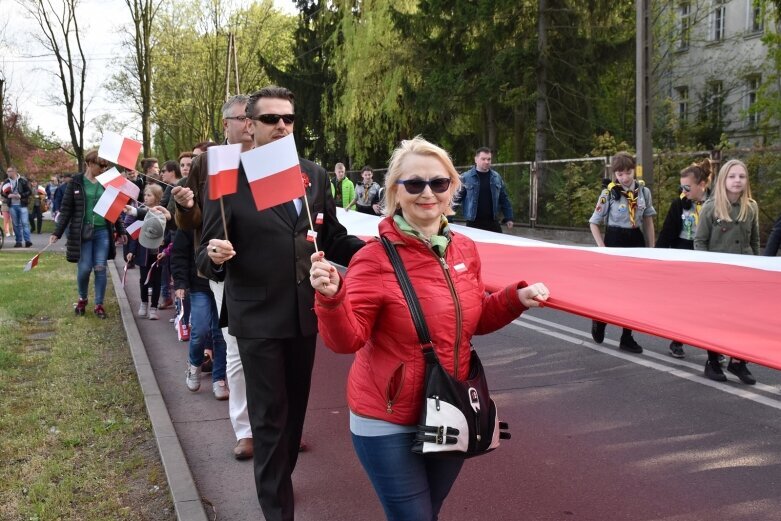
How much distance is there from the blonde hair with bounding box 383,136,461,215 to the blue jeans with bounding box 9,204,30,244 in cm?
2165

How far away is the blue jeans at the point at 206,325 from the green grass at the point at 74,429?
665mm

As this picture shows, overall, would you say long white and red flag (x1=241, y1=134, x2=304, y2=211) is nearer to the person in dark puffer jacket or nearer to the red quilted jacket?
the red quilted jacket

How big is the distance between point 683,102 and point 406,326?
30020 mm

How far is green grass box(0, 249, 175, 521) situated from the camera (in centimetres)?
416

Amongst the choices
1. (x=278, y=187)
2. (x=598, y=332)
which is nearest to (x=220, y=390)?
(x=278, y=187)

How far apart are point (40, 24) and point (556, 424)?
123 ft

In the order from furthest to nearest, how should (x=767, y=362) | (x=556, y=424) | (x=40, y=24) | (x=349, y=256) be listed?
(x=40, y=24)
(x=556, y=424)
(x=349, y=256)
(x=767, y=362)

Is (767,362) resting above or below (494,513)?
above

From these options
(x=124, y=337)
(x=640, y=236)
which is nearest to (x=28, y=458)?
(x=124, y=337)

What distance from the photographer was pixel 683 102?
97.3 ft

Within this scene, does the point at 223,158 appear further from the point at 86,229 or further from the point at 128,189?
the point at 86,229

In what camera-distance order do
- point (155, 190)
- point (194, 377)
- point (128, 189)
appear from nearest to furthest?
point (128, 189)
point (194, 377)
point (155, 190)

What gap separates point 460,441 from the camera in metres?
2.59

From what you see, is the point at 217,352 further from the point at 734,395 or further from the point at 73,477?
the point at 734,395
